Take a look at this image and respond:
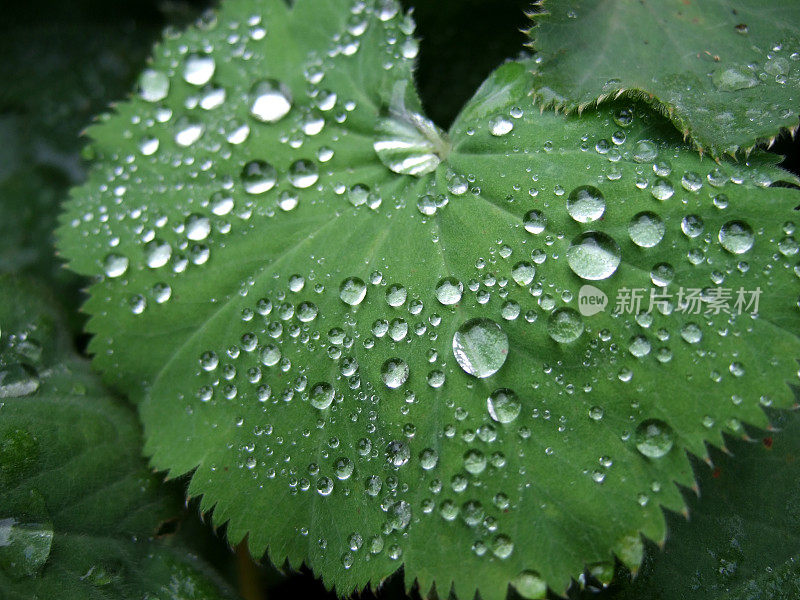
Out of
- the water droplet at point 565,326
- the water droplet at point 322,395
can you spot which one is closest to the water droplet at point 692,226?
the water droplet at point 565,326

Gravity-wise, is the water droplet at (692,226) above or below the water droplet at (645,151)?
below

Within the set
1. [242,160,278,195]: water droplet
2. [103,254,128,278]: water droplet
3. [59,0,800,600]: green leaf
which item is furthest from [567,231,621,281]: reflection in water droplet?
[103,254,128,278]: water droplet

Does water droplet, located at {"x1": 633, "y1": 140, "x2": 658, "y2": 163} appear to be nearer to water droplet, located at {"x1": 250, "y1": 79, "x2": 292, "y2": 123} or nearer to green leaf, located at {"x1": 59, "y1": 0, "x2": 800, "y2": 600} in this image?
green leaf, located at {"x1": 59, "y1": 0, "x2": 800, "y2": 600}

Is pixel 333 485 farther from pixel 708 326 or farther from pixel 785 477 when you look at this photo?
pixel 785 477

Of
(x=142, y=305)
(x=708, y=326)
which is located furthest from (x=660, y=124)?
(x=142, y=305)

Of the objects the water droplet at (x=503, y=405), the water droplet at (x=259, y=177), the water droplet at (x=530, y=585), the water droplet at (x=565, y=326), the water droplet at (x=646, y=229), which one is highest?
the water droplet at (x=259, y=177)

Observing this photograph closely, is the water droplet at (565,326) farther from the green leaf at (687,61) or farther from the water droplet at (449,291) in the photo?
the green leaf at (687,61)

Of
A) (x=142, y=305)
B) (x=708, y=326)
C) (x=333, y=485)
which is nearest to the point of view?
(x=708, y=326)
